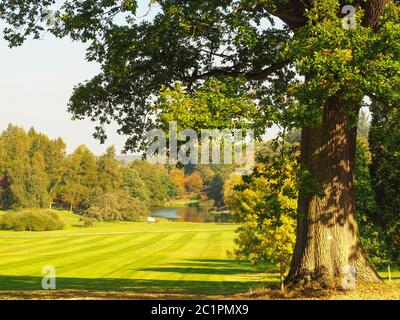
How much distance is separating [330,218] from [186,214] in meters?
108

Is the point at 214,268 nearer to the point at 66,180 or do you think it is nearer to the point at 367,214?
the point at 367,214

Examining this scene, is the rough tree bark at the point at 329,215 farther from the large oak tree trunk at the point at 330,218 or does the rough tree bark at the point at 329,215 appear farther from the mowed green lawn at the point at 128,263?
the mowed green lawn at the point at 128,263

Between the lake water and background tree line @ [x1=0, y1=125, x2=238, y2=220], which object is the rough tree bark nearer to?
background tree line @ [x1=0, y1=125, x2=238, y2=220]

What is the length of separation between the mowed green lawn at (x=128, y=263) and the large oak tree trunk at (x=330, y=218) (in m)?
4.29

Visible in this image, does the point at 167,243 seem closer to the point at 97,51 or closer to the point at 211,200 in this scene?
the point at 97,51

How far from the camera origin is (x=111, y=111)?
59.4 feet

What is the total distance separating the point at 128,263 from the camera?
4256 cm

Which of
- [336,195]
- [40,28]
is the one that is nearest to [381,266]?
[336,195]

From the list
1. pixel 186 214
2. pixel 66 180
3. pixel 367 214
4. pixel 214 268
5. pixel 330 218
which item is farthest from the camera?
pixel 186 214

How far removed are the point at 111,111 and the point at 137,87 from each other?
1.44m

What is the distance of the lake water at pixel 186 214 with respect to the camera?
110 metres

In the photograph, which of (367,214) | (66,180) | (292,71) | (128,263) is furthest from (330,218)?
(66,180)

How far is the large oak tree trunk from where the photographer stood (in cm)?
1379
